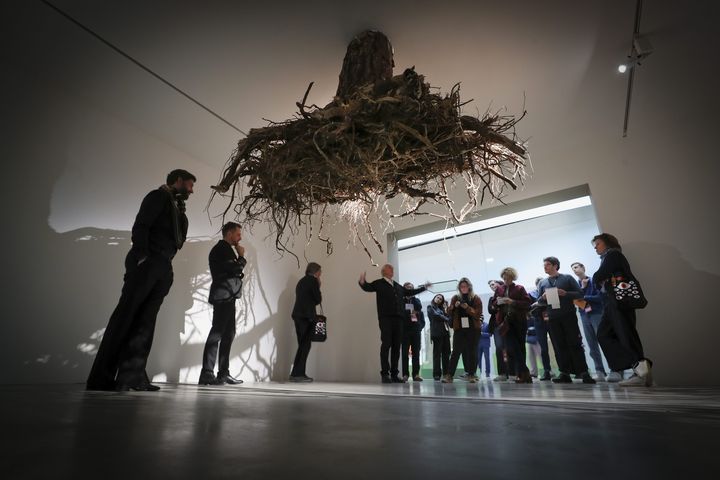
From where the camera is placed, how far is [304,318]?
182 inches

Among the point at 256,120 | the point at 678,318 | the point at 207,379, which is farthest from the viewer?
the point at 256,120

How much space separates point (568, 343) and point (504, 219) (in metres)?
2.06

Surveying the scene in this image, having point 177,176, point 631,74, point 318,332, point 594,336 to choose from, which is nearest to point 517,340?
point 594,336

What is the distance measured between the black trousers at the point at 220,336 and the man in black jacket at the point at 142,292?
52.1 inches

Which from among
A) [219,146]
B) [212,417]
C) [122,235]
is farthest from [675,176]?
[122,235]

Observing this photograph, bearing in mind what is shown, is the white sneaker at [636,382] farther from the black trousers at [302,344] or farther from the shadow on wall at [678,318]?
the black trousers at [302,344]

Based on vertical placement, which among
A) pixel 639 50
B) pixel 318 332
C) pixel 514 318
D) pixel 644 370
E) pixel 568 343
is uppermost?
pixel 639 50

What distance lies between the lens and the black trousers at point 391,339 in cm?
424

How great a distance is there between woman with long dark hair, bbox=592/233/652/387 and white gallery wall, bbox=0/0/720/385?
1.20m

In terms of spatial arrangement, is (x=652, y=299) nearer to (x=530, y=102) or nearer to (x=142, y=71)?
(x=530, y=102)

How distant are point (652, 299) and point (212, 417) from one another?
4.59m

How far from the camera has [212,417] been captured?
638 millimetres

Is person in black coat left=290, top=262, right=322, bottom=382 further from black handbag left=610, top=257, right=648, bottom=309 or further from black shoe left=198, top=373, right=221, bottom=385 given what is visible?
black handbag left=610, top=257, right=648, bottom=309

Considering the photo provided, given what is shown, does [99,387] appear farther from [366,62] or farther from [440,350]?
[440,350]
